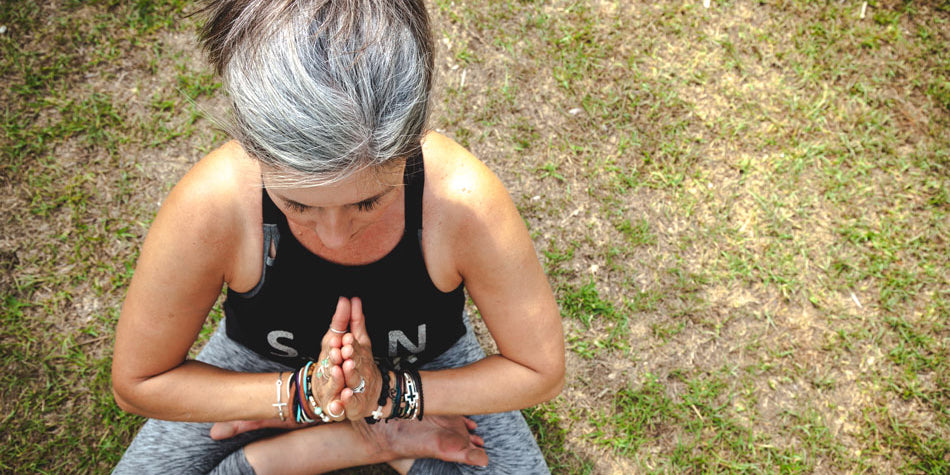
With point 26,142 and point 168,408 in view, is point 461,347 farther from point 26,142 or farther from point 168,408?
point 26,142

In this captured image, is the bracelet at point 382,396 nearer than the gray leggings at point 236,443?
Yes

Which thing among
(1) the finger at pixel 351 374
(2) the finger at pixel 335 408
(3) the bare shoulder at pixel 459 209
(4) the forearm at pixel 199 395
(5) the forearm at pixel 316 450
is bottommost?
(5) the forearm at pixel 316 450

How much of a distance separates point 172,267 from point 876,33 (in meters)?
4.41

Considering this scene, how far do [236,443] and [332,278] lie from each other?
1155 millimetres

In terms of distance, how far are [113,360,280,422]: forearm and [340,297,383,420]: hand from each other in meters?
0.32

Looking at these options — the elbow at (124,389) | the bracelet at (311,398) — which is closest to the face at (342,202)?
the bracelet at (311,398)

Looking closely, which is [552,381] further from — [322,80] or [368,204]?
[322,80]

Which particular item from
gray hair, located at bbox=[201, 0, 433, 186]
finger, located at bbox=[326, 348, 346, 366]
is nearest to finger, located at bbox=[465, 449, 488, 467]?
finger, located at bbox=[326, 348, 346, 366]

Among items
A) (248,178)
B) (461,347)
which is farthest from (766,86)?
(248,178)

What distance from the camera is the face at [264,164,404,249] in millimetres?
1468

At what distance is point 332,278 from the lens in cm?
206

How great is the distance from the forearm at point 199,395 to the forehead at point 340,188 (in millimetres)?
1027

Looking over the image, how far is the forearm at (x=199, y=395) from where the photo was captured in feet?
7.33

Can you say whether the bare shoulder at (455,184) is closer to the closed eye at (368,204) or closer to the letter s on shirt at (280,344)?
the closed eye at (368,204)
